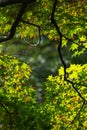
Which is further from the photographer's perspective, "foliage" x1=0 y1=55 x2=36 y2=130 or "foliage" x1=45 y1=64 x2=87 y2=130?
"foliage" x1=45 y1=64 x2=87 y2=130

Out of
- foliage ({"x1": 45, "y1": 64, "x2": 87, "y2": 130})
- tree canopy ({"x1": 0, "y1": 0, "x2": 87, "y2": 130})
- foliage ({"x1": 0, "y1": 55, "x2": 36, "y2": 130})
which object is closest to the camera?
tree canopy ({"x1": 0, "y1": 0, "x2": 87, "y2": 130})

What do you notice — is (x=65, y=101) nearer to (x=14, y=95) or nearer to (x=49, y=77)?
(x=49, y=77)

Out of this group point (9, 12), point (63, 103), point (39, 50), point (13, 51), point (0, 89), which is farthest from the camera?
point (39, 50)

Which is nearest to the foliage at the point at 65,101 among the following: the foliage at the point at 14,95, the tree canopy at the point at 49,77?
the tree canopy at the point at 49,77

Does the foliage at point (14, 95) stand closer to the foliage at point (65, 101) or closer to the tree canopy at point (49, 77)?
the tree canopy at point (49, 77)

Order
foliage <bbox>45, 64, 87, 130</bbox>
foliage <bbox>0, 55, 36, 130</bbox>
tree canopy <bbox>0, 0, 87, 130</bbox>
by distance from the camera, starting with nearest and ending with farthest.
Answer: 1. tree canopy <bbox>0, 0, 87, 130</bbox>
2. foliage <bbox>0, 55, 36, 130</bbox>
3. foliage <bbox>45, 64, 87, 130</bbox>

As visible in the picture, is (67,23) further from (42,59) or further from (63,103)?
(42,59)

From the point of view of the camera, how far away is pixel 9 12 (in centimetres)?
614

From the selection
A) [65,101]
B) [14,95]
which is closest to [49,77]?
[65,101]

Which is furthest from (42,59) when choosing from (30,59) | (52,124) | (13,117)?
(13,117)

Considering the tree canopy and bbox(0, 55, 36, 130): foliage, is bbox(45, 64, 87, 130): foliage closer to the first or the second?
the tree canopy

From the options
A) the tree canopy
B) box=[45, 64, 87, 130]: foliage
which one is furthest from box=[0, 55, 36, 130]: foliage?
box=[45, 64, 87, 130]: foliage

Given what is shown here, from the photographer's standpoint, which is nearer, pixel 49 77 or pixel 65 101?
pixel 49 77

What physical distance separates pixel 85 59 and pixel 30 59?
5666 millimetres
